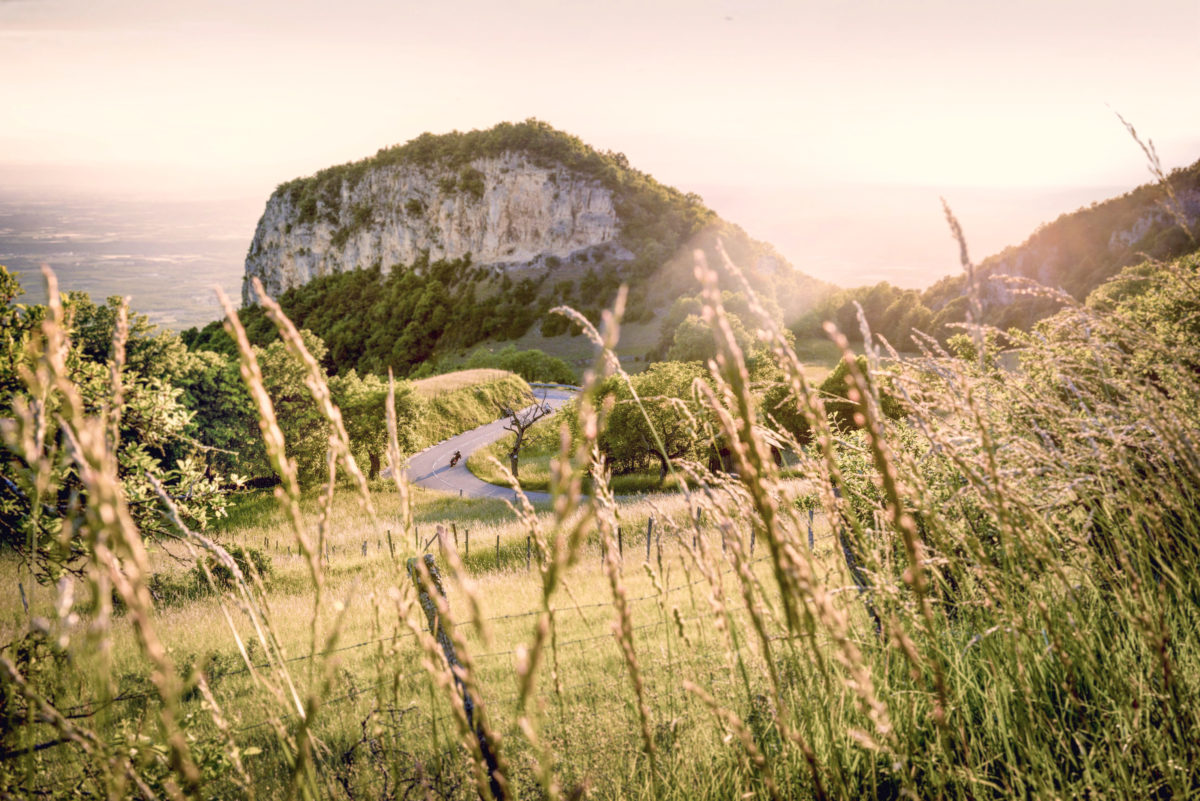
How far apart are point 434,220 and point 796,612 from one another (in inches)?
4081

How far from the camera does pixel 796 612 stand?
41.1 inches

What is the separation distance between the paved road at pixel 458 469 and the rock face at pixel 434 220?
52.0 meters

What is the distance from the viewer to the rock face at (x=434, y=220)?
3494 inches

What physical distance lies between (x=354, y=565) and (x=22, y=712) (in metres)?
12.3

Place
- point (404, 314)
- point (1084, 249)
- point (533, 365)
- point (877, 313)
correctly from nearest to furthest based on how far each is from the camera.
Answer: point (533, 365) → point (1084, 249) → point (877, 313) → point (404, 314)

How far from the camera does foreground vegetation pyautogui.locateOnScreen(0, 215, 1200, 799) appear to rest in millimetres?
958

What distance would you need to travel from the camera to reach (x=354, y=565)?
48.2 feet

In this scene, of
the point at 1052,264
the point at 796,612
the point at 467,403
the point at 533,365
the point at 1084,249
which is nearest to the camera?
the point at 796,612

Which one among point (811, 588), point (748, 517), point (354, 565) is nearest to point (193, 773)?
point (811, 588)

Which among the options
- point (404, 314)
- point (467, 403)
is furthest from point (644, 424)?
point (404, 314)

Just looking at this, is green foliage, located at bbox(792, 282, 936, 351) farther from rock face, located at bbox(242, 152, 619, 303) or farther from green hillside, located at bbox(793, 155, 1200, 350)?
rock face, located at bbox(242, 152, 619, 303)

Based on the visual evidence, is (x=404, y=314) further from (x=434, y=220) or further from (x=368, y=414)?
(x=368, y=414)

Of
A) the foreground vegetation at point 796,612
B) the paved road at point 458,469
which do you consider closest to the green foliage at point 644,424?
the paved road at point 458,469

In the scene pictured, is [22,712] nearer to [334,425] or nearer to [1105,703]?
[334,425]
